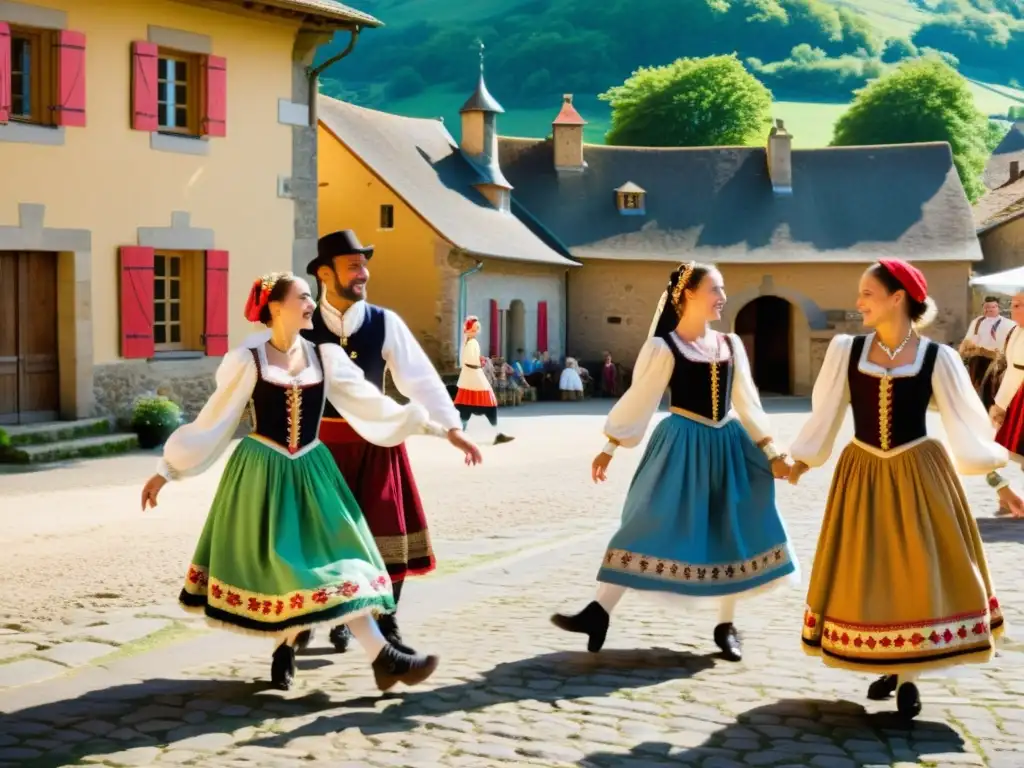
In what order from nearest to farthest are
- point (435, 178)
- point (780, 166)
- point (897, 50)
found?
point (435, 178)
point (780, 166)
point (897, 50)

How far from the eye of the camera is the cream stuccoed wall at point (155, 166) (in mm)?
15570

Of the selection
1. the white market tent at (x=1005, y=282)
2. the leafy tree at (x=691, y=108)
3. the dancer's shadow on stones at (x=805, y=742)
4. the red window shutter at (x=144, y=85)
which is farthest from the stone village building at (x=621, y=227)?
the dancer's shadow on stones at (x=805, y=742)

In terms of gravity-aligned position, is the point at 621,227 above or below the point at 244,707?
above

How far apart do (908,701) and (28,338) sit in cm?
1237

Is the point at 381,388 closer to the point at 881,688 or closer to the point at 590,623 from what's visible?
the point at 590,623

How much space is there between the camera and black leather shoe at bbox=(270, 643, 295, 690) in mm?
5555

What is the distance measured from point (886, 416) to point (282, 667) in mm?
2423

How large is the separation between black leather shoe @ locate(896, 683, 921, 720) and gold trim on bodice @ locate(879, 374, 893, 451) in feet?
2.79

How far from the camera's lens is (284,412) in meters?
5.55

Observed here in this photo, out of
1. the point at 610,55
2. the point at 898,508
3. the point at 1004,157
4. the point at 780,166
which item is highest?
the point at 610,55

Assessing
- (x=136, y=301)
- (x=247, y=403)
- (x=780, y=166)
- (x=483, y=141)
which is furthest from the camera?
(x=780, y=166)

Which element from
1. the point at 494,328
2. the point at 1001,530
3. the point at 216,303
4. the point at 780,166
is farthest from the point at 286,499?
the point at 780,166

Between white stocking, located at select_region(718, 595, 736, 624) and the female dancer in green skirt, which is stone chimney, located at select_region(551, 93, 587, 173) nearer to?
white stocking, located at select_region(718, 595, 736, 624)

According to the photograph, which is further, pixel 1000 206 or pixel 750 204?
pixel 1000 206
